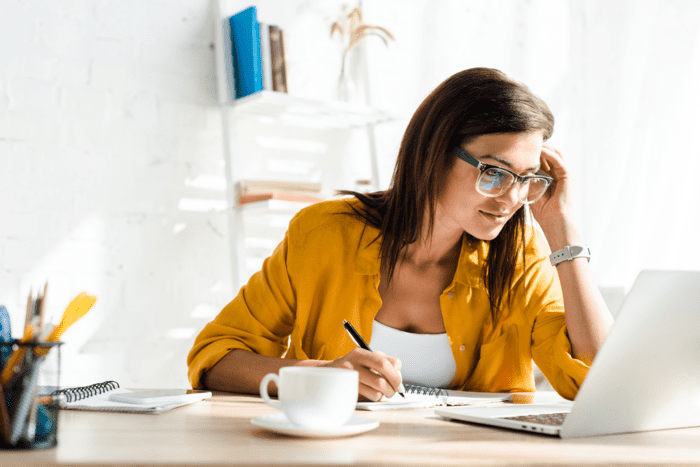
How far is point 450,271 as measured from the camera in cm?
159

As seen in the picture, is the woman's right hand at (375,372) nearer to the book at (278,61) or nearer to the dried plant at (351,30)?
the book at (278,61)

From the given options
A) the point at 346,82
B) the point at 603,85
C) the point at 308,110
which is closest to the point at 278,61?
the point at 308,110

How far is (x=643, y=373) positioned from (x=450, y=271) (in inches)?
32.4

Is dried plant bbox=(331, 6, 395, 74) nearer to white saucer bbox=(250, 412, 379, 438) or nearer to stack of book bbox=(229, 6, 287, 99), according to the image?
stack of book bbox=(229, 6, 287, 99)

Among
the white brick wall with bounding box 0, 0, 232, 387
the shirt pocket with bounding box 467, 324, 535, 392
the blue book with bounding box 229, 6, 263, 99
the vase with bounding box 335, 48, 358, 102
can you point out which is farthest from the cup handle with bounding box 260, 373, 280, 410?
the vase with bounding box 335, 48, 358, 102

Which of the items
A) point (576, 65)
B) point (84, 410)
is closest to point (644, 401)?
point (84, 410)

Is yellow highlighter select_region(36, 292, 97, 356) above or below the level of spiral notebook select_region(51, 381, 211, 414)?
above

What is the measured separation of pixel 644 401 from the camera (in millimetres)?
797

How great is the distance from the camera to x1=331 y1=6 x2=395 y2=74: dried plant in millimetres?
2635

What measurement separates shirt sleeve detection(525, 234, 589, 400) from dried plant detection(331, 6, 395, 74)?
134 centimetres

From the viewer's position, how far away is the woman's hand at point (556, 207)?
152 centimetres

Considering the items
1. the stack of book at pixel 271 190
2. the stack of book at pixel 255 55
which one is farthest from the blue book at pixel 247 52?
the stack of book at pixel 271 190

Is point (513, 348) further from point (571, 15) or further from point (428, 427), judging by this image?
point (571, 15)

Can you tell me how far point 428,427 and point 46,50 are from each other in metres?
1.95
